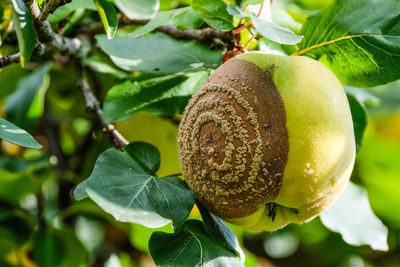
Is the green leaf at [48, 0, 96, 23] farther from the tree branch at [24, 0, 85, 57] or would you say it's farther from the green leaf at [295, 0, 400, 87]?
the green leaf at [295, 0, 400, 87]

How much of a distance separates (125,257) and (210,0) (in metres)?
0.99

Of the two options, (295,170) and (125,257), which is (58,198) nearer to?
(125,257)

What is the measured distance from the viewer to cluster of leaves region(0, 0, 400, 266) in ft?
2.15

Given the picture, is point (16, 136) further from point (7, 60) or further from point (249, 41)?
point (249, 41)

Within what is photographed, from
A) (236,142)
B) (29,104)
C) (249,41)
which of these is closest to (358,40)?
(249,41)

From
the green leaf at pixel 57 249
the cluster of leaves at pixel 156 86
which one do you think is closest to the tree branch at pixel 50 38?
the cluster of leaves at pixel 156 86

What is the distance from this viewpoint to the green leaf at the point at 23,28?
591 mm

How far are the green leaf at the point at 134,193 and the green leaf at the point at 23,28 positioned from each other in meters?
0.18

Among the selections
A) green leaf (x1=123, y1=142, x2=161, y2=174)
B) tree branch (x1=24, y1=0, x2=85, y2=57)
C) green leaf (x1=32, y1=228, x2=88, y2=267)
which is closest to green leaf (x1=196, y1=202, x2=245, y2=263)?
green leaf (x1=123, y1=142, x2=161, y2=174)

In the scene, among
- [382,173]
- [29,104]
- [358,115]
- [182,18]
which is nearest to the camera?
[182,18]

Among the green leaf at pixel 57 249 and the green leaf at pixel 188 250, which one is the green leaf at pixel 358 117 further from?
the green leaf at pixel 57 249

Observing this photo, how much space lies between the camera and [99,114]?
108cm

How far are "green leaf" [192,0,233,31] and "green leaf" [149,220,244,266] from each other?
0.36m

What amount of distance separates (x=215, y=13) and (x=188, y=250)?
43 cm
